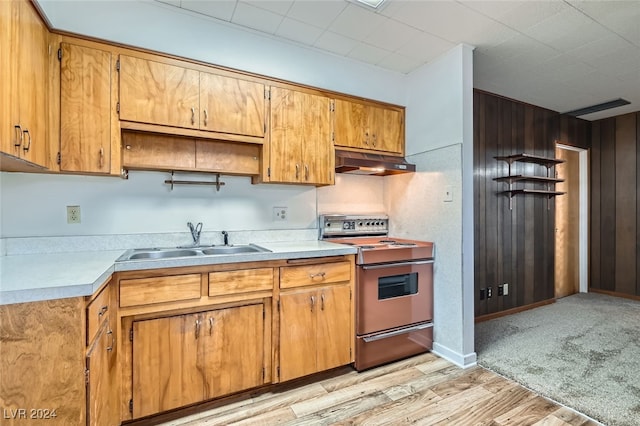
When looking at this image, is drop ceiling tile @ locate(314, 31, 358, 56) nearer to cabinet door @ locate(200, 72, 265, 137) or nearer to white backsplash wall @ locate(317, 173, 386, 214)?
cabinet door @ locate(200, 72, 265, 137)

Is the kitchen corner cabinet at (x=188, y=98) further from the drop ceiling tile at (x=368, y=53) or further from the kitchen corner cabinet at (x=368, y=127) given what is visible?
the drop ceiling tile at (x=368, y=53)

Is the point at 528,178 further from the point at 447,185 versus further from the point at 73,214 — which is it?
the point at 73,214

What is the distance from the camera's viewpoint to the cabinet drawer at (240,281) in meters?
1.84

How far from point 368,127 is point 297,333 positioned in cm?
186

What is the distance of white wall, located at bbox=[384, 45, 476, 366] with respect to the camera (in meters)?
2.44

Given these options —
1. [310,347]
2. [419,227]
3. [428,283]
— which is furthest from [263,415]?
[419,227]

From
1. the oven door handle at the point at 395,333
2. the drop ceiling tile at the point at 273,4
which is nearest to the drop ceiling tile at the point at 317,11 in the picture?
the drop ceiling tile at the point at 273,4

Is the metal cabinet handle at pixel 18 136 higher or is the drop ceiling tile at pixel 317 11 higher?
the drop ceiling tile at pixel 317 11

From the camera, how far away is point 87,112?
184 centimetres

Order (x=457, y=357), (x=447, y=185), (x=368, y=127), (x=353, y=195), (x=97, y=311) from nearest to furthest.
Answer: (x=97, y=311)
(x=457, y=357)
(x=447, y=185)
(x=368, y=127)
(x=353, y=195)

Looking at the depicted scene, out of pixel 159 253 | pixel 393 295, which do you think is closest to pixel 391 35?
pixel 393 295

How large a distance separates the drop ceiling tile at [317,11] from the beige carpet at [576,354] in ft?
9.42

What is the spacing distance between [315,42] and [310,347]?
2356mm

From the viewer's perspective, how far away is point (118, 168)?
1921 mm
